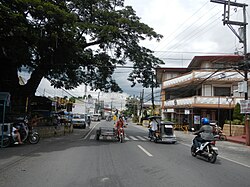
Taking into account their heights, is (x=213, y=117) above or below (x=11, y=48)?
below

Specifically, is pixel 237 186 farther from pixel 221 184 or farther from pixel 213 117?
pixel 213 117

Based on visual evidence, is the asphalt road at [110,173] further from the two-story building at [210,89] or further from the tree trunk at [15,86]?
the two-story building at [210,89]

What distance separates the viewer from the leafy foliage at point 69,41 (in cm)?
1485

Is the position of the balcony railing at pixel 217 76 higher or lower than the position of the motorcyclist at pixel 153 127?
higher

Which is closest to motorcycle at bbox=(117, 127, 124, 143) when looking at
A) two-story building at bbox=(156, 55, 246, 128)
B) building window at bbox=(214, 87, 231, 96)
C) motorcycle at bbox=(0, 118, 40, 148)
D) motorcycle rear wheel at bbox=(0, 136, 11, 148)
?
motorcycle at bbox=(0, 118, 40, 148)

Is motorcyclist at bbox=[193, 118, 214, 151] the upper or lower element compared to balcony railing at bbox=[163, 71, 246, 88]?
lower

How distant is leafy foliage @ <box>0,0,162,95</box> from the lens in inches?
585

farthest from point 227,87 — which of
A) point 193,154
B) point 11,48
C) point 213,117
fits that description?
point 11,48

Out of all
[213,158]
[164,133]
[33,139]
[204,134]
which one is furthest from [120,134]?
[213,158]

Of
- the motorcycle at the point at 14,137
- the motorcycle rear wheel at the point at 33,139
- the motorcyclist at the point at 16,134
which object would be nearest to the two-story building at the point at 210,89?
the motorcycle rear wheel at the point at 33,139

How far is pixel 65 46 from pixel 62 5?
7.56 ft

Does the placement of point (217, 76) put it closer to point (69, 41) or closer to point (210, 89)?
point (210, 89)

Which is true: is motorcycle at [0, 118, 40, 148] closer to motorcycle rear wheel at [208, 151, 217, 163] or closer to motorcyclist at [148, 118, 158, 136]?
motorcyclist at [148, 118, 158, 136]

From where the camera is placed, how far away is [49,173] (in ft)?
28.0
